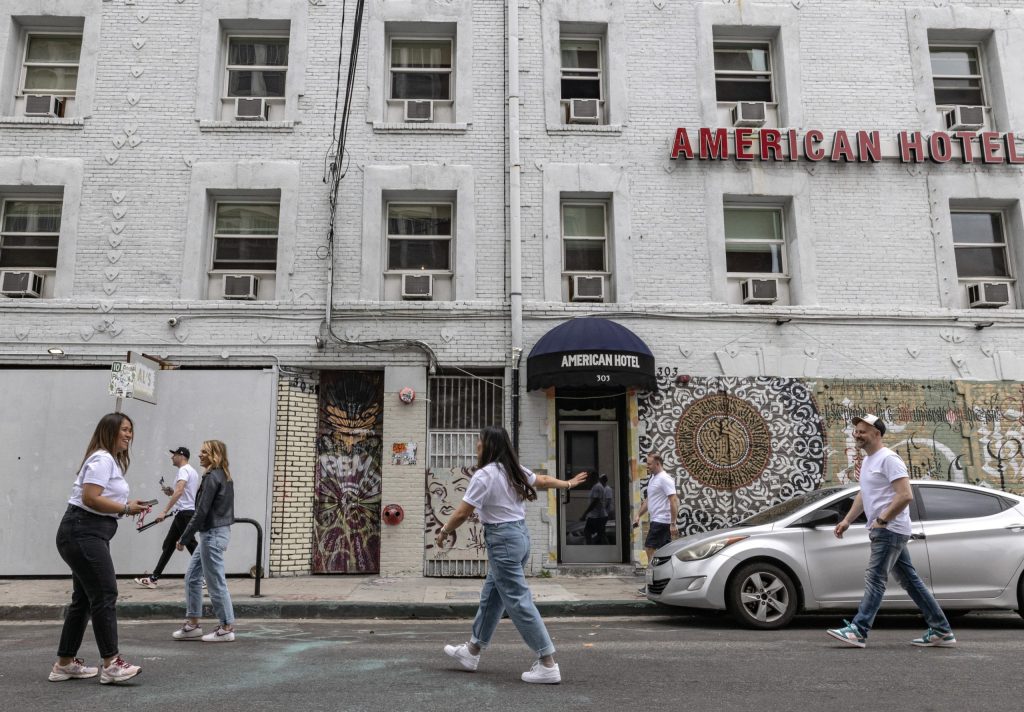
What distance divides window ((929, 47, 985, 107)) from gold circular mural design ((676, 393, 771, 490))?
6707mm

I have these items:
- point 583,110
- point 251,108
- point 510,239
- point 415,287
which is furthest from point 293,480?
point 583,110

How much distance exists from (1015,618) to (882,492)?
4.08 m

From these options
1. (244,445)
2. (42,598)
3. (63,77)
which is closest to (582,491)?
(244,445)

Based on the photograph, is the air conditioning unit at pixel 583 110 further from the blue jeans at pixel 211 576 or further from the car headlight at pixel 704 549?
the blue jeans at pixel 211 576

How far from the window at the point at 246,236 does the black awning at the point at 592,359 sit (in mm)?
4681

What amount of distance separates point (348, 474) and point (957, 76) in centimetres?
1251

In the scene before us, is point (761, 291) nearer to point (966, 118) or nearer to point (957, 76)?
point (966, 118)

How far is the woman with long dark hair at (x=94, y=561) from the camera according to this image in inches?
208

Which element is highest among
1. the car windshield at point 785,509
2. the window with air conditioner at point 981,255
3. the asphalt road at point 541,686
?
the window with air conditioner at point 981,255

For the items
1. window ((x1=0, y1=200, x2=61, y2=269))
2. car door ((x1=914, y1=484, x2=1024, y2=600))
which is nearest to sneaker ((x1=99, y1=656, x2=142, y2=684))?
car door ((x1=914, y1=484, x2=1024, y2=600))

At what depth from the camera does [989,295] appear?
13.0m

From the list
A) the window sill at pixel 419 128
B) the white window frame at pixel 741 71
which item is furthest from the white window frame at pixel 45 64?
the white window frame at pixel 741 71

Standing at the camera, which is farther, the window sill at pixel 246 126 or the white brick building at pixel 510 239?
the window sill at pixel 246 126

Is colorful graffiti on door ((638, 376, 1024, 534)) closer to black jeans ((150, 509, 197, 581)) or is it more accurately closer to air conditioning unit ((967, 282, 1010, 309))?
air conditioning unit ((967, 282, 1010, 309))
